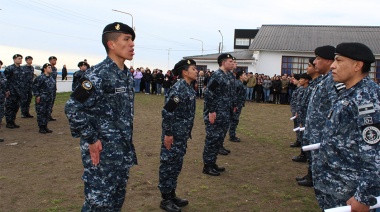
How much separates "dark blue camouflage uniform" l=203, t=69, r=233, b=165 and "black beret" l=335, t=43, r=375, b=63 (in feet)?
12.5

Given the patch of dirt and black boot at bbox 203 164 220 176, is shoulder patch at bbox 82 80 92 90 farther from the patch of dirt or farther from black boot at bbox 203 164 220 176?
black boot at bbox 203 164 220 176

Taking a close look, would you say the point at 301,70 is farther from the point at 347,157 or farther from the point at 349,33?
the point at 347,157

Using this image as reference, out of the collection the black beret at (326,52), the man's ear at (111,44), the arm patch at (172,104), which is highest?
the black beret at (326,52)

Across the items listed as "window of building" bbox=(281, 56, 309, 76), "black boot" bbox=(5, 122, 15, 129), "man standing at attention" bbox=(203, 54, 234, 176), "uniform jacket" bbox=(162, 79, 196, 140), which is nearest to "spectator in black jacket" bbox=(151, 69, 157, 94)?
"window of building" bbox=(281, 56, 309, 76)

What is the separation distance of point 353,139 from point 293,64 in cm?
2695

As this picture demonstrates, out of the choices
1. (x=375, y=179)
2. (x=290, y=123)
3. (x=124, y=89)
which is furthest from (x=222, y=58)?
(x=290, y=123)

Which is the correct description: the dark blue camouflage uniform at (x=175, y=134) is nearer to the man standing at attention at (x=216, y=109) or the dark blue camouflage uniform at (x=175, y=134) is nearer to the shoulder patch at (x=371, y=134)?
the man standing at attention at (x=216, y=109)

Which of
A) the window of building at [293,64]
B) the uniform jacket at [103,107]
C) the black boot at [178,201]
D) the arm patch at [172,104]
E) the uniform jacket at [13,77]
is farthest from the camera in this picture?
the window of building at [293,64]

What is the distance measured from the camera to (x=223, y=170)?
7039mm

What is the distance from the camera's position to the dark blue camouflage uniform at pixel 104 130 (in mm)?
3223

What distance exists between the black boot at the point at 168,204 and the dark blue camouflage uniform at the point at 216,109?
1.83 metres

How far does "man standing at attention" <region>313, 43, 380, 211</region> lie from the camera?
2533 mm

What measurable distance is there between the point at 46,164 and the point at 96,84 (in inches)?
182

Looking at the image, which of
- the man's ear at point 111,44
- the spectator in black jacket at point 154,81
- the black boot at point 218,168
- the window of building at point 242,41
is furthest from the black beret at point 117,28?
the window of building at point 242,41
